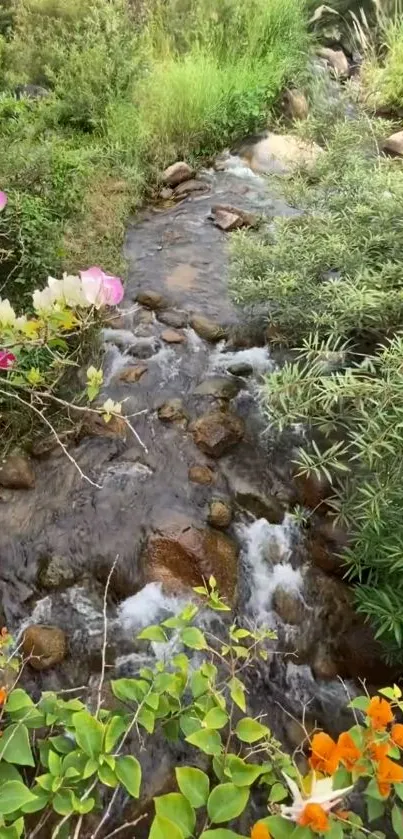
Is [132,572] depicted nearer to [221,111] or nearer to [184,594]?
[184,594]

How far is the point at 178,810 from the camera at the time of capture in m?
0.91

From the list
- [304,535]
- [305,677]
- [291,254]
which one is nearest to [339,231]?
[291,254]

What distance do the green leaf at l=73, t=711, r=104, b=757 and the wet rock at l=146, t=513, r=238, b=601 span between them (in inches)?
62.3

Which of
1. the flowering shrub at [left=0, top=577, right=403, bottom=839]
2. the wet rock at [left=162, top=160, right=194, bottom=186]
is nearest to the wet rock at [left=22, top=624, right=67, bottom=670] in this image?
the flowering shrub at [left=0, top=577, right=403, bottom=839]

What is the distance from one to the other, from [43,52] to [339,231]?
3.98 metres

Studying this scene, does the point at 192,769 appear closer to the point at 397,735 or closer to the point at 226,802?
the point at 226,802

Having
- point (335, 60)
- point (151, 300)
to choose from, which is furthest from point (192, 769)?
point (335, 60)

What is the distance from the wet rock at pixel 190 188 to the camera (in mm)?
5137

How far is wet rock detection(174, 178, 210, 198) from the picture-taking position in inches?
202

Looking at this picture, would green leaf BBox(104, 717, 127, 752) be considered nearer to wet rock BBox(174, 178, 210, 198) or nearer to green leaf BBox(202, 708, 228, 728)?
green leaf BBox(202, 708, 228, 728)

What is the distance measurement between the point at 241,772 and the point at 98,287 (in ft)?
2.94

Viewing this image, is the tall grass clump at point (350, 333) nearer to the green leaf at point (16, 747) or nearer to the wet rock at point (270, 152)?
the green leaf at point (16, 747)

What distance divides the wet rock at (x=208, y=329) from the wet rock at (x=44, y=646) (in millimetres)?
2012

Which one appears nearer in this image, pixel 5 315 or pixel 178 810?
pixel 178 810
